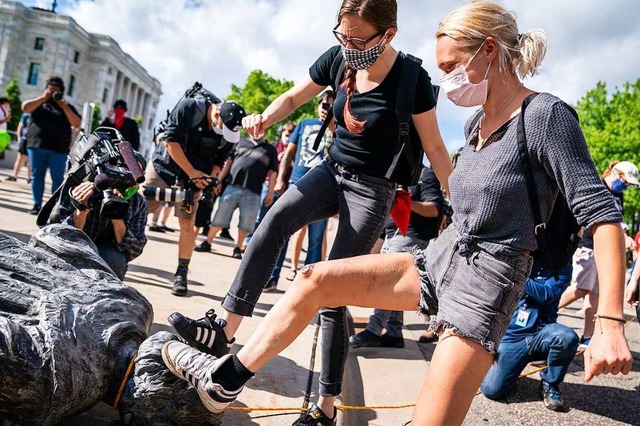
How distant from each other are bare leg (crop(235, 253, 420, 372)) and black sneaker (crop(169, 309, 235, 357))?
1.07ft

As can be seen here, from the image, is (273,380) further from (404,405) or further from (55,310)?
(55,310)

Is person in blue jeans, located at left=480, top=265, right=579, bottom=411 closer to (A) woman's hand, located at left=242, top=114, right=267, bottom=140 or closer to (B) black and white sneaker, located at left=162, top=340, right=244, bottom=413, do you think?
(A) woman's hand, located at left=242, top=114, right=267, bottom=140

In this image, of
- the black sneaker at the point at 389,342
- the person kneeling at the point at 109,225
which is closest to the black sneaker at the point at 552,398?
the black sneaker at the point at 389,342

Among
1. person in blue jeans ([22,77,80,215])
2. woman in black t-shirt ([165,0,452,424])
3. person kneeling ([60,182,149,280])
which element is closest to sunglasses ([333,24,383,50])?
woman in black t-shirt ([165,0,452,424])

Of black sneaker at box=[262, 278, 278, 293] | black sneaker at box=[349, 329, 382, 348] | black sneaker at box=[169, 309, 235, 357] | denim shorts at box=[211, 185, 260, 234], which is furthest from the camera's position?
denim shorts at box=[211, 185, 260, 234]

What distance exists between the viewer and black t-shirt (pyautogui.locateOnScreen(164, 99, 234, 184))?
5363 millimetres

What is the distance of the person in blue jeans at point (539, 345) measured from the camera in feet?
12.9

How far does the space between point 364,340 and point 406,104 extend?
254 centimetres

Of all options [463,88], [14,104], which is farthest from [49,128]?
[14,104]

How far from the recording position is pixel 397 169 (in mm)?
2953

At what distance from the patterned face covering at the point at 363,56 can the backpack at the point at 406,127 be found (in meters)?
0.15

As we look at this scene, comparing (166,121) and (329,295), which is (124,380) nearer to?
(329,295)

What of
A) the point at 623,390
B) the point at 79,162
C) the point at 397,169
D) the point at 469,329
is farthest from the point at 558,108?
the point at 623,390

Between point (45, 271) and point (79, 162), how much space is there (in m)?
1.65
